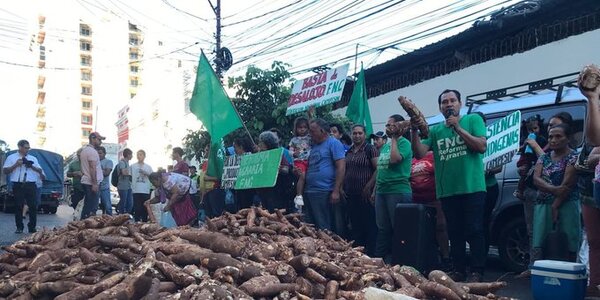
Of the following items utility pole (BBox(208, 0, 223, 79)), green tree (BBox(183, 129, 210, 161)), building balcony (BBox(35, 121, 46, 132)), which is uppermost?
building balcony (BBox(35, 121, 46, 132))

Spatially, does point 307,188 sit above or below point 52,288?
above

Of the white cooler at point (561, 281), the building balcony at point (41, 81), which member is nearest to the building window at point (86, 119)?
the building balcony at point (41, 81)

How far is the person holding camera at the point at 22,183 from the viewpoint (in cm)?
979

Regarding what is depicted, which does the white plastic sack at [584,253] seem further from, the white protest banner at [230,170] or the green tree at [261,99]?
the green tree at [261,99]

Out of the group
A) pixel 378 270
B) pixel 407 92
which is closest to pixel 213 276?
pixel 378 270

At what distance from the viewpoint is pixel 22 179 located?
991cm

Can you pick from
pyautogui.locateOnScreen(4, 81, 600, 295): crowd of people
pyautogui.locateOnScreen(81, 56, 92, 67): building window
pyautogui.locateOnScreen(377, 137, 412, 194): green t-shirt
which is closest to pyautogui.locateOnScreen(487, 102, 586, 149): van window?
pyautogui.locateOnScreen(4, 81, 600, 295): crowd of people

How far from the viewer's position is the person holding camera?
979 centimetres

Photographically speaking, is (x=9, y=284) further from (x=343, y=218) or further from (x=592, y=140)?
(x=343, y=218)

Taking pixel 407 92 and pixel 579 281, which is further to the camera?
pixel 407 92

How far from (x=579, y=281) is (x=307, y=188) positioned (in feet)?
11.0

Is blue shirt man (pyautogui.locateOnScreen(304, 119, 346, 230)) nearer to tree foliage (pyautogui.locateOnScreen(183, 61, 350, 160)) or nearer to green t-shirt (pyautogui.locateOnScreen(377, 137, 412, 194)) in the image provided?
green t-shirt (pyautogui.locateOnScreen(377, 137, 412, 194))

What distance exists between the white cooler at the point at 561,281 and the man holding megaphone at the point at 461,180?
3.04 feet

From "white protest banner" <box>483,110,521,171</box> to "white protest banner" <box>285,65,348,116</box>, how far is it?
614cm
